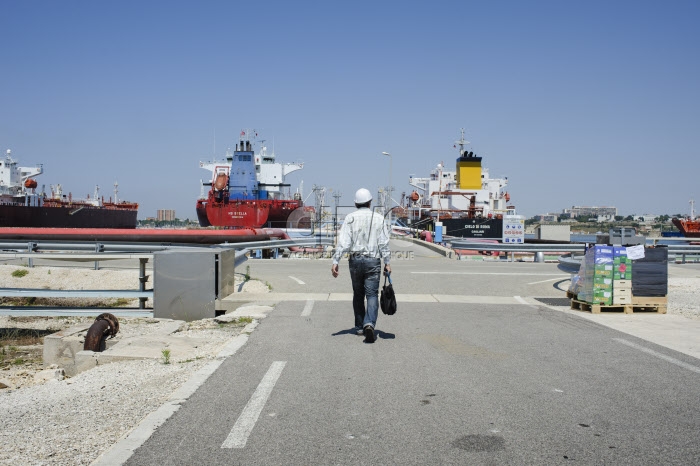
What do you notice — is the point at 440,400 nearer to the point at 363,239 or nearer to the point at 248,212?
the point at 363,239

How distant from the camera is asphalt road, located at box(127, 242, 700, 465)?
4.07 m

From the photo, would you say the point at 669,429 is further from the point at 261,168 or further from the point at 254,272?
the point at 261,168

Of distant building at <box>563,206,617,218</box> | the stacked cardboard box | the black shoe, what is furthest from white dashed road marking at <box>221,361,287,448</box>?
distant building at <box>563,206,617,218</box>

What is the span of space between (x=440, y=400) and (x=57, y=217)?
50139mm

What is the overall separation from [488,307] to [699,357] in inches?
185

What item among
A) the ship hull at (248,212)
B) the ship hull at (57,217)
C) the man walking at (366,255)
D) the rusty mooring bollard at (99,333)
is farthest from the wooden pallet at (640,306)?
the ship hull at (57,217)

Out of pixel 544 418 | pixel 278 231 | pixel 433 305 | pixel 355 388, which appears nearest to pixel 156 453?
pixel 355 388

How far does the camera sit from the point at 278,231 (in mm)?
39844

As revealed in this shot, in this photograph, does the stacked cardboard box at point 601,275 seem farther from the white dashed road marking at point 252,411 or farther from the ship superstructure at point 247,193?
the ship superstructure at point 247,193

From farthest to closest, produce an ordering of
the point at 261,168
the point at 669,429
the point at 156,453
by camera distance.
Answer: the point at 261,168 < the point at 669,429 < the point at 156,453

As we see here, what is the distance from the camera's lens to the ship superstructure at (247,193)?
52656 millimetres

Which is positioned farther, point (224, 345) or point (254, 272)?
point (254, 272)

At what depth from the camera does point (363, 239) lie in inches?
308

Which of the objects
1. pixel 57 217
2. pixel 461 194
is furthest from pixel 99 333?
pixel 461 194
